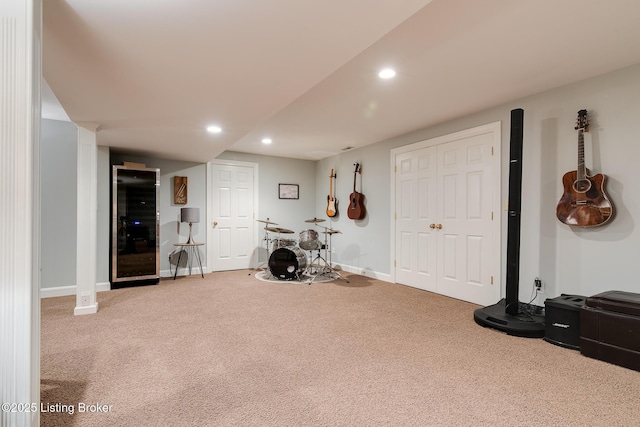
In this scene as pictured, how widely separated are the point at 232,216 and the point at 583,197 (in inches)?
205

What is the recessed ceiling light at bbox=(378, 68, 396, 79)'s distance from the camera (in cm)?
272

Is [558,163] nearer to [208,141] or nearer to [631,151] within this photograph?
[631,151]

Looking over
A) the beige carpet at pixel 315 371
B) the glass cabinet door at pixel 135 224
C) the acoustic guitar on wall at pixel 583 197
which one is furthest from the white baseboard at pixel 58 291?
the acoustic guitar on wall at pixel 583 197

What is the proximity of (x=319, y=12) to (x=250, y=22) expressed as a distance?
0.37m

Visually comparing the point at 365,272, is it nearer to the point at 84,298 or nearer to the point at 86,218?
the point at 84,298

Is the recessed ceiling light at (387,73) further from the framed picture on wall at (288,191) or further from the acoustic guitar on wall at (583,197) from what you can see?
the framed picture on wall at (288,191)

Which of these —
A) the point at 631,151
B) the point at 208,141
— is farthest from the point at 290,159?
the point at 631,151

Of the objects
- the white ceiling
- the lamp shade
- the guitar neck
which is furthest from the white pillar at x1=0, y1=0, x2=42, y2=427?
the lamp shade

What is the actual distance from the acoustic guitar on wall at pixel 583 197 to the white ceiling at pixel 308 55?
0.68 m

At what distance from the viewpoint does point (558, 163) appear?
3.12 metres

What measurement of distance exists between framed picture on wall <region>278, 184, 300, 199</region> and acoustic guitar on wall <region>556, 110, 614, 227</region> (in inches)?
187

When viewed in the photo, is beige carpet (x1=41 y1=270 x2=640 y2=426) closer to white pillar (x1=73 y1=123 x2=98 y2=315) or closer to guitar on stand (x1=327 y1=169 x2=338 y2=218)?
white pillar (x1=73 y1=123 x2=98 y2=315)

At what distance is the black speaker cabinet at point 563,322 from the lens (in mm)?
2576

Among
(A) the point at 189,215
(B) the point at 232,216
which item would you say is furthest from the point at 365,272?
(A) the point at 189,215
